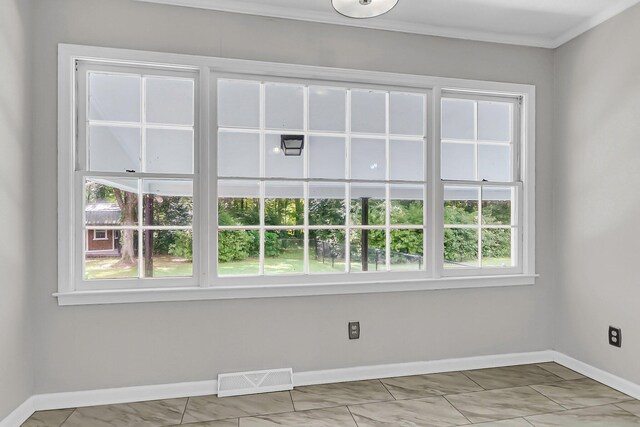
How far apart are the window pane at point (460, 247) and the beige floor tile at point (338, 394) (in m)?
1.07

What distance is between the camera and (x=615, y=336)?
2.77 metres

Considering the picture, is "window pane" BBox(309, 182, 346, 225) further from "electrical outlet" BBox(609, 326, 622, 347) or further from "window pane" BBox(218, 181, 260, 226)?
"electrical outlet" BBox(609, 326, 622, 347)

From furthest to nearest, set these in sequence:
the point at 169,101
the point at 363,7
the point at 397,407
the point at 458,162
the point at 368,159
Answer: the point at 458,162 → the point at 368,159 → the point at 169,101 → the point at 397,407 → the point at 363,7

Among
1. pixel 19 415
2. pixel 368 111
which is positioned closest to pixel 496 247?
pixel 368 111

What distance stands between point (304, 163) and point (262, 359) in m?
1.39

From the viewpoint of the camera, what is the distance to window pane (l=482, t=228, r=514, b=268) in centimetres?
323

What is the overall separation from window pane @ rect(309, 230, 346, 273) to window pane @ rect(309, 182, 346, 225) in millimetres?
87

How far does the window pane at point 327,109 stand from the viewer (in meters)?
2.90

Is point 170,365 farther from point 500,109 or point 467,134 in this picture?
point 500,109

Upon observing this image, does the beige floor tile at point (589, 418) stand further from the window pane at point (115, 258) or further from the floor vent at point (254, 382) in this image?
the window pane at point (115, 258)

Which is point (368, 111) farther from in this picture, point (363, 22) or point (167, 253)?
point (167, 253)

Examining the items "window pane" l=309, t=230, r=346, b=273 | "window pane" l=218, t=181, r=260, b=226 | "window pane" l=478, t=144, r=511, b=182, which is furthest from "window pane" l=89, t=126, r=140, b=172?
"window pane" l=478, t=144, r=511, b=182

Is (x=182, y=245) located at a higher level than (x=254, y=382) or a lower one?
higher

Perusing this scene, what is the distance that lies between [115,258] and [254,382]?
4.03 feet
